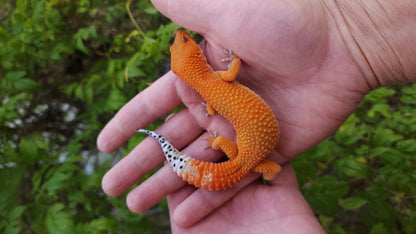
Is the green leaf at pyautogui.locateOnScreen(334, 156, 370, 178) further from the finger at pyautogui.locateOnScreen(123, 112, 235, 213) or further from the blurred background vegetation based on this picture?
the finger at pyautogui.locateOnScreen(123, 112, 235, 213)

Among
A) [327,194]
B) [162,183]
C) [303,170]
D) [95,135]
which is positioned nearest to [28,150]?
[95,135]

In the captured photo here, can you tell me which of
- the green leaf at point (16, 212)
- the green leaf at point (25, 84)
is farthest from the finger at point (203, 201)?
the green leaf at point (25, 84)

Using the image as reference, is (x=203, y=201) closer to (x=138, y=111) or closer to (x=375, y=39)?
(x=138, y=111)

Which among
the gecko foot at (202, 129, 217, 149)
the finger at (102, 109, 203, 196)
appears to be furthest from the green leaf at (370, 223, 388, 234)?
the finger at (102, 109, 203, 196)

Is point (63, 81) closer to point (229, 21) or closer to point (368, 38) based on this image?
point (229, 21)

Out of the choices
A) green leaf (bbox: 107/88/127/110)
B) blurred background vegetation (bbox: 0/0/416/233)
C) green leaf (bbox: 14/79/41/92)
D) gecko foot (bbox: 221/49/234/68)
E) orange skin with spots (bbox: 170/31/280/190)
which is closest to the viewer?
orange skin with spots (bbox: 170/31/280/190)

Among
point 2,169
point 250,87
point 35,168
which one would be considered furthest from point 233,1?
point 35,168

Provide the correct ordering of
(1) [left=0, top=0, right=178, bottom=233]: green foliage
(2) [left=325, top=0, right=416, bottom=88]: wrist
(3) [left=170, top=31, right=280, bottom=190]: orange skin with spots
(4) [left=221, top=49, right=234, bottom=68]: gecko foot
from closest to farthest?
(2) [left=325, top=0, right=416, bottom=88]: wrist → (3) [left=170, top=31, right=280, bottom=190]: orange skin with spots → (4) [left=221, top=49, right=234, bottom=68]: gecko foot → (1) [left=0, top=0, right=178, bottom=233]: green foliage
